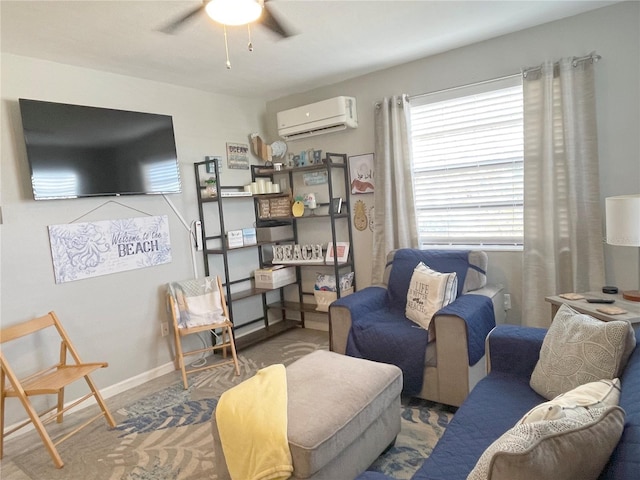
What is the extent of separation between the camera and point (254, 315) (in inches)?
167

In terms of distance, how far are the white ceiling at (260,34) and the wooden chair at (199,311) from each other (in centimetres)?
171

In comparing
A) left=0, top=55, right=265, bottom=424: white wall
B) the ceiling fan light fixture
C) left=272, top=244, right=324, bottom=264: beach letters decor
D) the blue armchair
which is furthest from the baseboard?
the ceiling fan light fixture

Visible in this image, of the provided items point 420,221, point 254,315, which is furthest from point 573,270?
point 254,315

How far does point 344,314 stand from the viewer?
284cm

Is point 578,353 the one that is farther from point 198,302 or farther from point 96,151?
point 96,151

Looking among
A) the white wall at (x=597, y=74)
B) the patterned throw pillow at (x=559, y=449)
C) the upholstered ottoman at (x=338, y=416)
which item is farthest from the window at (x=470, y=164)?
the patterned throw pillow at (x=559, y=449)

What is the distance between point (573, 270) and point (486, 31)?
177 centimetres

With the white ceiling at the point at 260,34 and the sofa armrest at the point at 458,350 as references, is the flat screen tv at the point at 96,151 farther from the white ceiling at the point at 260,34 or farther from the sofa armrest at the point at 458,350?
the sofa armrest at the point at 458,350

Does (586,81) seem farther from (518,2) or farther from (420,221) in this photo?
(420,221)

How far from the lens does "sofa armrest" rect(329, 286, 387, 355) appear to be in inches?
112

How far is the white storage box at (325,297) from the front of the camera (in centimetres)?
388

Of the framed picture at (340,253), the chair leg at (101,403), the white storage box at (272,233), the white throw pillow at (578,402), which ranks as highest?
the white storage box at (272,233)

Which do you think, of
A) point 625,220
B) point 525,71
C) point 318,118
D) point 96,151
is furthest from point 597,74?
point 96,151

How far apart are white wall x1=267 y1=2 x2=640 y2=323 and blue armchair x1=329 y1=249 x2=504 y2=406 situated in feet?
1.45
